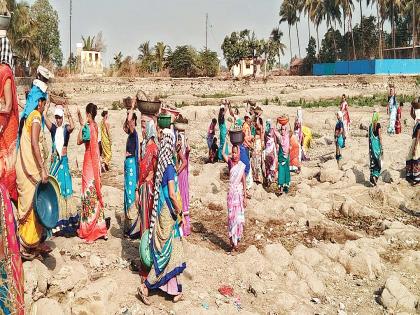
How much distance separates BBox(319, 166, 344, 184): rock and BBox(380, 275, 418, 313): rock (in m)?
5.14

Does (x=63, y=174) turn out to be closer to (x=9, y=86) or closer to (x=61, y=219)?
(x=61, y=219)

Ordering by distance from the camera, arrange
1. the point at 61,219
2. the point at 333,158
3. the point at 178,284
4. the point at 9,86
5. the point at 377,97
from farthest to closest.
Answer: the point at 377,97 → the point at 333,158 → the point at 61,219 → the point at 178,284 → the point at 9,86

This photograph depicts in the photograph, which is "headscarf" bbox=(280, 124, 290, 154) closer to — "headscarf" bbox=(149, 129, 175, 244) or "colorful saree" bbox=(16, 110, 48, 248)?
"headscarf" bbox=(149, 129, 175, 244)

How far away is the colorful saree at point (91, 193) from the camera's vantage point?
6027mm

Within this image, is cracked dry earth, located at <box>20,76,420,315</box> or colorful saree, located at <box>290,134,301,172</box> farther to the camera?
colorful saree, located at <box>290,134,301,172</box>

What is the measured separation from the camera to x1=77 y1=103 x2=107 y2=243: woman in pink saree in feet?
19.8

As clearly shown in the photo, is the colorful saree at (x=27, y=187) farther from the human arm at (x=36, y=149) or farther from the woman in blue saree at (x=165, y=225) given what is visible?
the woman in blue saree at (x=165, y=225)

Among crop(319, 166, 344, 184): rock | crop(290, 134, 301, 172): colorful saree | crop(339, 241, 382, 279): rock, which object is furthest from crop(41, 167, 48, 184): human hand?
crop(290, 134, 301, 172): colorful saree

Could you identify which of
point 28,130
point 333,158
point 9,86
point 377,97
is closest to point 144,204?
point 28,130

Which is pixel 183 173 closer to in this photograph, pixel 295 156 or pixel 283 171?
pixel 283 171

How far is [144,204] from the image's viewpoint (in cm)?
521

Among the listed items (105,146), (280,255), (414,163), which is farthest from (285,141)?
(105,146)

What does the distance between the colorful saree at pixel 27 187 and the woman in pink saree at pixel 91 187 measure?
1524 millimetres

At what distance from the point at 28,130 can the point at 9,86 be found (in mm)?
477
